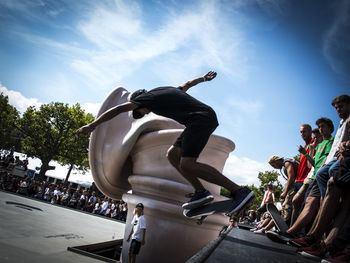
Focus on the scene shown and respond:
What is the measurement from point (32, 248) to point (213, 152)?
3.67m

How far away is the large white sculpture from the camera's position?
4324 millimetres

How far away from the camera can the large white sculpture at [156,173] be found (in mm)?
4324

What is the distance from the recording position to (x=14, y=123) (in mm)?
33781

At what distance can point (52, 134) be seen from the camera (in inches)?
1312

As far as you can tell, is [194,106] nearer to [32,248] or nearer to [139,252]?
[139,252]

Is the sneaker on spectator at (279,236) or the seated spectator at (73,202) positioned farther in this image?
the seated spectator at (73,202)

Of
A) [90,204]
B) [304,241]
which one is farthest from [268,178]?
[304,241]

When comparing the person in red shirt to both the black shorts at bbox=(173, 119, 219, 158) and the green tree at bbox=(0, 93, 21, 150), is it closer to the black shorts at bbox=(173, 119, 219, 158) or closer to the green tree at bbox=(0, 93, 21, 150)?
the black shorts at bbox=(173, 119, 219, 158)

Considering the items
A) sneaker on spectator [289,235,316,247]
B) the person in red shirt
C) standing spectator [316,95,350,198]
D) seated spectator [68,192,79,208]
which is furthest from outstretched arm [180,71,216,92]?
seated spectator [68,192,79,208]

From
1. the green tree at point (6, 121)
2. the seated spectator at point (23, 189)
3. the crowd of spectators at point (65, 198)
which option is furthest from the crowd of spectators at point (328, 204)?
the green tree at point (6, 121)

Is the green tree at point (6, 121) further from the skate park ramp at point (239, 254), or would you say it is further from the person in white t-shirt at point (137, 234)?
the skate park ramp at point (239, 254)

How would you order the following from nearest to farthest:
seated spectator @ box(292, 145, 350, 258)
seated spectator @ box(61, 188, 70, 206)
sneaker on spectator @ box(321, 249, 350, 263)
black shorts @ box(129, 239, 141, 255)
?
sneaker on spectator @ box(321, 249, 350, 263) → seated spectator @ box(292, 145, 350, 258) → black shorts @ box(129, 239, 141, 255) → seated spectator @ box(61, 188, 70, 206)

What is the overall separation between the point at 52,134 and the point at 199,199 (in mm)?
34653

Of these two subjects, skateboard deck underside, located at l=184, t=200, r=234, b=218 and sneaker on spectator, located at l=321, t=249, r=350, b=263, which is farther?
skateboard deck underside, located at l=184, t=200, r=234, b=218
